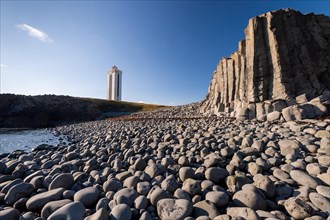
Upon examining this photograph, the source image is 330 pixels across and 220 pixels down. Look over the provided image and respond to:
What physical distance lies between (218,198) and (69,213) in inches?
78.8

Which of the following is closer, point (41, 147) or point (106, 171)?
point (106, 171)

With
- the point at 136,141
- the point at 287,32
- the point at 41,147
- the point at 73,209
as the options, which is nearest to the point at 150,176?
the point at 73,209

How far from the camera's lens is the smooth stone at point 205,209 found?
2369 millimetres

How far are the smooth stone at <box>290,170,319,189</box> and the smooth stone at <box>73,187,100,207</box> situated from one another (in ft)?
10.7

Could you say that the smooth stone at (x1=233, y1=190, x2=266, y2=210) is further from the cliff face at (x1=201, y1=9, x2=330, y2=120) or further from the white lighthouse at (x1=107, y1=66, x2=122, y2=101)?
the white lighthouse at (x1=107, y1=66, x2=122, y2=101)

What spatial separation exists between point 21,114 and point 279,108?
110 feet

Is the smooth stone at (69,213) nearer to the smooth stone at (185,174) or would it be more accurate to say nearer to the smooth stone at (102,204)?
the smooth stone at (102,204)

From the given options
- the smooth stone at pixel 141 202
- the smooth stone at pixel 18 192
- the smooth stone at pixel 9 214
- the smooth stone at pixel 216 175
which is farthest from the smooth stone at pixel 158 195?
the smooth stone at pixel 18 192

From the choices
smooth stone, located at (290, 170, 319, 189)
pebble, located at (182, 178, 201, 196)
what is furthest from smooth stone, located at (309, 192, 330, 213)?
pebble, located at (182, 178, 201, 196)

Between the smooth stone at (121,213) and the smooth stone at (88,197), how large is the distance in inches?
23.5

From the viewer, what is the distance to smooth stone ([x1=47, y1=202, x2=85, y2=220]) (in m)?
2.31

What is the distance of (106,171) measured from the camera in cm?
392

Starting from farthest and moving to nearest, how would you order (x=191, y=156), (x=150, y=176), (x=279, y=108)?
(x=279, y=108) → (x=191, y=156) → (x=150, y=176)

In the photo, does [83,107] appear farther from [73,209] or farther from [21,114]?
[73,209]
